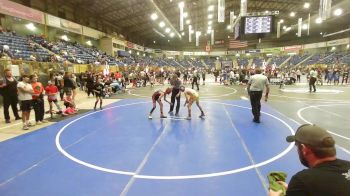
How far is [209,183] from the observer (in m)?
4.34

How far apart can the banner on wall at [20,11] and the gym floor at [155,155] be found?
16528mm

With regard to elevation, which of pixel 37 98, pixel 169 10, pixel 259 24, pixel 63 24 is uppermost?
pixel 169 10

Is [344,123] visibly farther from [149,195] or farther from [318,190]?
[318,190]

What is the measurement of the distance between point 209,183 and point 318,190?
2845 mm

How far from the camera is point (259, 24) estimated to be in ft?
57.4

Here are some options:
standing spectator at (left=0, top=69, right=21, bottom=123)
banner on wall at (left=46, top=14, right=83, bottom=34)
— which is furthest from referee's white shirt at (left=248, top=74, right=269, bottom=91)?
banner on wall at (left=46, top=14, right=83, bottom=34)

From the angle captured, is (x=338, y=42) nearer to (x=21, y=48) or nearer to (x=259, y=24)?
(x=259, y=24)

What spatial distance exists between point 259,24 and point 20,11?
2043 cm

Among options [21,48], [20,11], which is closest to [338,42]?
[20,11]

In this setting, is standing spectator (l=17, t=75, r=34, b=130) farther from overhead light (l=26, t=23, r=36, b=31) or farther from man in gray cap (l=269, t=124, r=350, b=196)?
overhead light (l=26, t=23, r=36, b=31)

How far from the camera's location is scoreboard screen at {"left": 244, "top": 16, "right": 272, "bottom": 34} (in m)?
17.4

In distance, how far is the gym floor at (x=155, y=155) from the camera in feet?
14.1

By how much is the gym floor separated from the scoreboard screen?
937 centimetres

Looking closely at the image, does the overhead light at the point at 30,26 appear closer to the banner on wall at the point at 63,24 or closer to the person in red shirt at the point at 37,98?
the banner on wall at the point at 63,24
